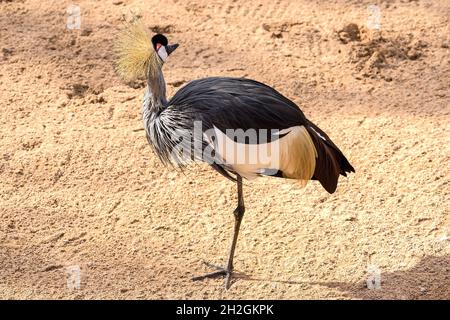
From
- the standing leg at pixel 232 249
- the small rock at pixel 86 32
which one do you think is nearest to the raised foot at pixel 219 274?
the standing leg at pixel 232 249

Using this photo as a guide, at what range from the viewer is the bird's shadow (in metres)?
4.41

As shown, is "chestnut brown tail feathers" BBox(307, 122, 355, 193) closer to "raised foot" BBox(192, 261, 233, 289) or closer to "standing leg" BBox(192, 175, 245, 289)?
"standing leg" BBox(192, 175, 245, 289)

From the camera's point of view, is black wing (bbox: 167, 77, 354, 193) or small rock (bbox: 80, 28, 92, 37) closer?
black wing (bbox: 167, 77, 354, 193)

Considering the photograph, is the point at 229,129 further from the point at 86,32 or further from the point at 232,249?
the point at 86,32

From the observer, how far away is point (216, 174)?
5520 mm

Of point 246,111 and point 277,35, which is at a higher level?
point 246,111

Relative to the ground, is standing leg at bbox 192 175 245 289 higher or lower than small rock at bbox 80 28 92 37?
lower

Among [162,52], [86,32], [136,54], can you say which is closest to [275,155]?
[162,52]

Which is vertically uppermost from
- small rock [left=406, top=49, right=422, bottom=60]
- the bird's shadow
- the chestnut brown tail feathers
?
small rock [left=406, top=49, right=422, bottom=60]

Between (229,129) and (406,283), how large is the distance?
4.22 feet

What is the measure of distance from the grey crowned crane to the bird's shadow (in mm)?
538

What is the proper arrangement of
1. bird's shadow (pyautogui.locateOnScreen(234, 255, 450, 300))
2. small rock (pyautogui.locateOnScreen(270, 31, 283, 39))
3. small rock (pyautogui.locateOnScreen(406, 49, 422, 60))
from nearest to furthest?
bird's shadow (pyautogui.locateOnScreen(234, 255, 450, 300)) < small rock (pyautogui.locateOnScreen(406, 49, 422, 60)) < small rock (pyautogui.locateOnScreen(270, 31, 283, 39))

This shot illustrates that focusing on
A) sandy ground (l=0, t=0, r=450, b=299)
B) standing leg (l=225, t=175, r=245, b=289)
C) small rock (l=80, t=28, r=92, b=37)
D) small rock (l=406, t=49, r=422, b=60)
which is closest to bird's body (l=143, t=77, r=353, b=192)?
standing leg (l=225, t=175, r=245, b=289)

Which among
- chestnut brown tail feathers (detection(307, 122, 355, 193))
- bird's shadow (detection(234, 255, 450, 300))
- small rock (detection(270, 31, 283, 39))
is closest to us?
bird's shadow (detection(234, 255, 450, 300))
